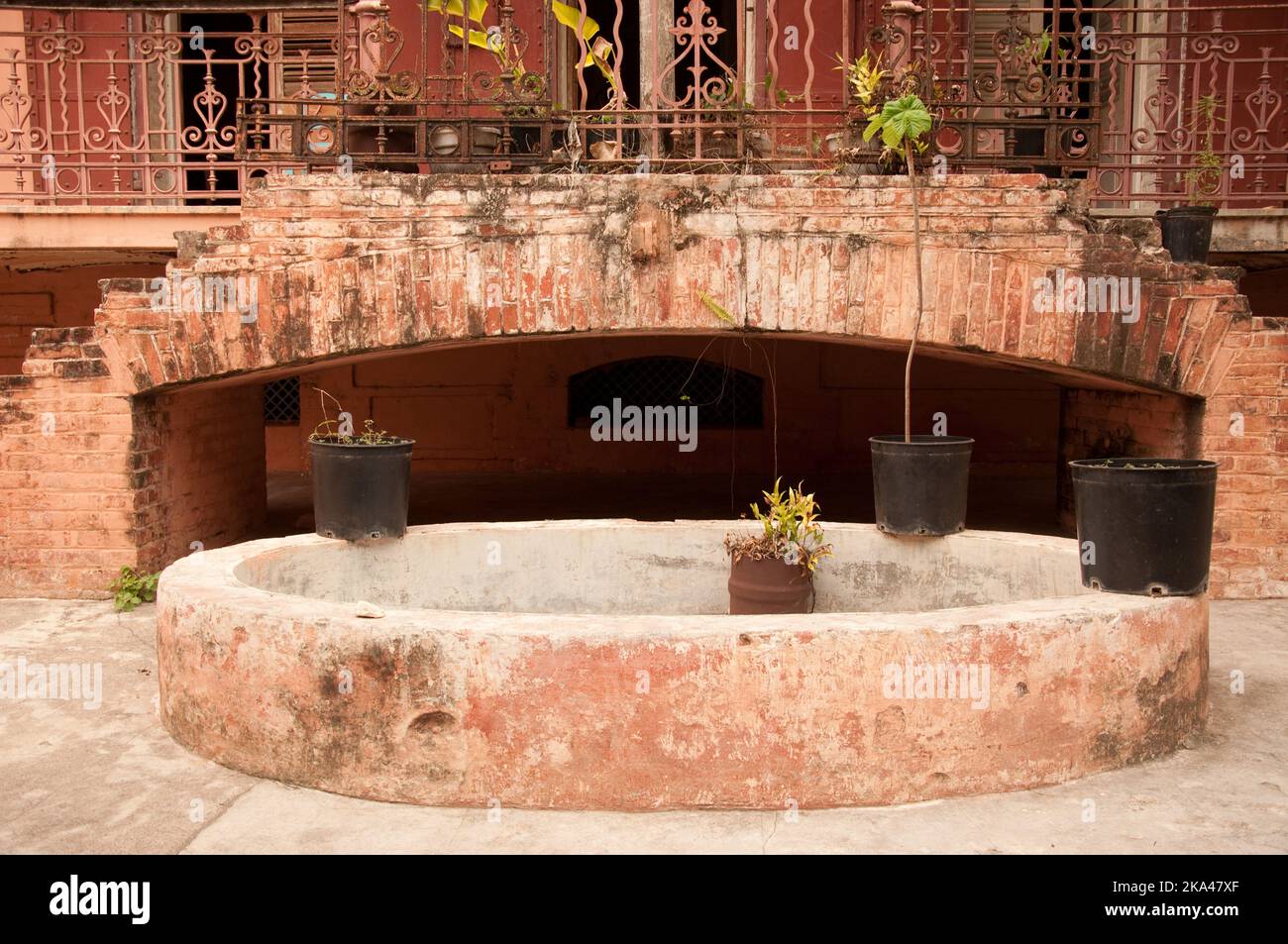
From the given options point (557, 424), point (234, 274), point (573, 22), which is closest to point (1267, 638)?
point (573, 22)

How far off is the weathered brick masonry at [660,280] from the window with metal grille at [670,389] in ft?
18.1

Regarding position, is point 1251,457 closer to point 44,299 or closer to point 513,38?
point 513,38

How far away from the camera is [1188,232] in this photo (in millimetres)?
6754

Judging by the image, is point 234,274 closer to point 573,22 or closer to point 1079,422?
point 573,22

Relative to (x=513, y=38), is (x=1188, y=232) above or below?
below

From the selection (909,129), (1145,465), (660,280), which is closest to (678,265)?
(660,280)

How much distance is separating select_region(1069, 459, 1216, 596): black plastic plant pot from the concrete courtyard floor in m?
0.61

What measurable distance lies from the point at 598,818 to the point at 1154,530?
2.10 meters

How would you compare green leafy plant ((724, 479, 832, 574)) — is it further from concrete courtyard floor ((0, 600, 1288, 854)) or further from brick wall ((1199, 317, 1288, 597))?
brick wall ((1199, 317, 1288, 597))
